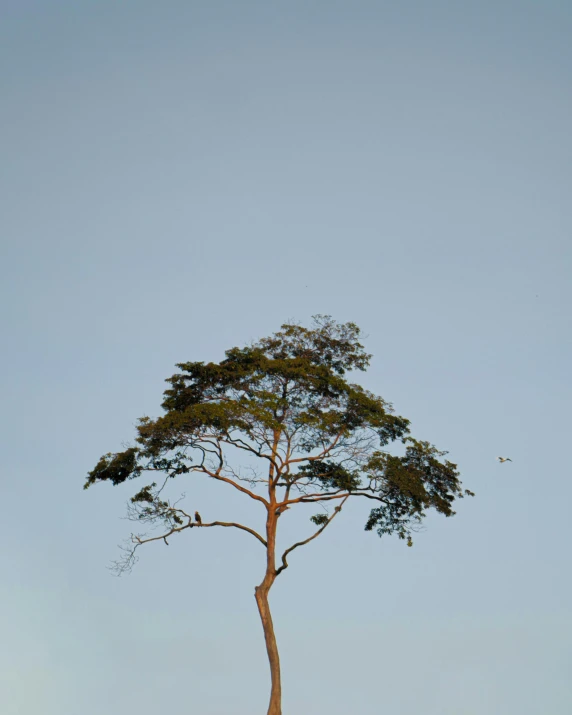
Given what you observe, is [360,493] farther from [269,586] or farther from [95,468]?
[95,468]

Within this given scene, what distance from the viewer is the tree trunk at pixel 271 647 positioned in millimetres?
26609

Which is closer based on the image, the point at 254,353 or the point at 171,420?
the point at 171,420

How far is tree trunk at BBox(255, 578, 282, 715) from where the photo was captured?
87.3 feet

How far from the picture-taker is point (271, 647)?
2744 cm

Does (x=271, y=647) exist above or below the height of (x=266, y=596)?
below

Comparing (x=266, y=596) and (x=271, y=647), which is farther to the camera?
(x=266, y=596)

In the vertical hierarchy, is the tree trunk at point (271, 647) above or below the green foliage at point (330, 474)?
below

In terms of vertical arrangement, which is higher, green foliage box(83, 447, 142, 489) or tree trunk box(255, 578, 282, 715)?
green foliage box(83, 447, 142, 489)

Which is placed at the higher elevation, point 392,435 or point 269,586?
point 392,435

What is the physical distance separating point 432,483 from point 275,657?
7220mm

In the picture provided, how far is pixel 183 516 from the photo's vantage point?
29.4m

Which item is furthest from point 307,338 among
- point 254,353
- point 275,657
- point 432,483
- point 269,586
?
point 275,657

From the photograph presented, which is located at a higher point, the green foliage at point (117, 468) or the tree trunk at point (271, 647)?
A: the green foliage at point (117, 468)

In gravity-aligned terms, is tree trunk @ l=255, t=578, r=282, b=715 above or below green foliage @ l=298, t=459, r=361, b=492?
below
